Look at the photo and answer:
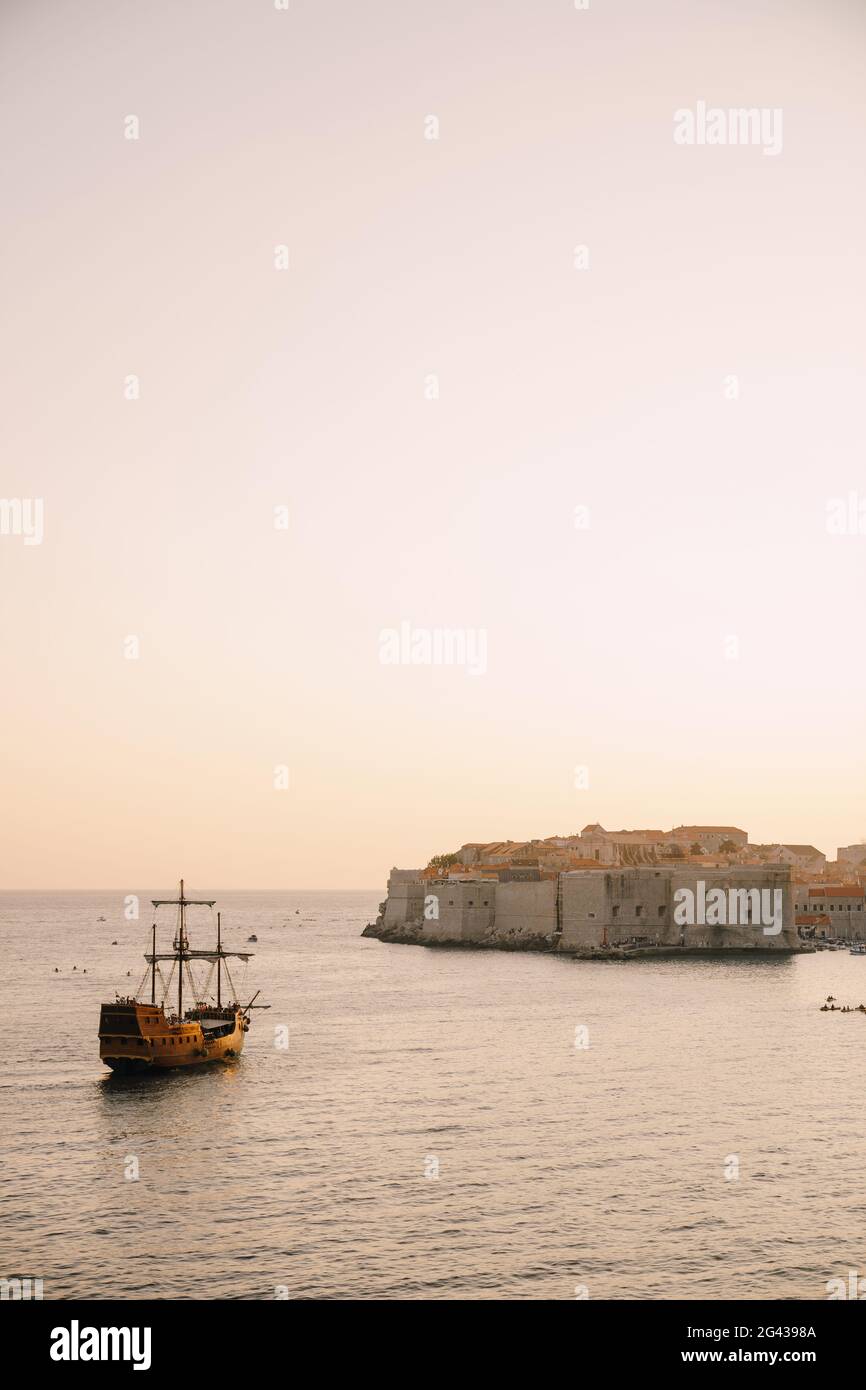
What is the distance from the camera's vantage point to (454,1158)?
24094 millimetres

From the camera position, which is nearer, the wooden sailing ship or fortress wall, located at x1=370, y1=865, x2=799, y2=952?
the wooden sailing ship

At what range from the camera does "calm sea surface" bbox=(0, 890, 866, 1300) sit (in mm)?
17906

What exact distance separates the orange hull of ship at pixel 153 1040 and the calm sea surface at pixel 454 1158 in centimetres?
78

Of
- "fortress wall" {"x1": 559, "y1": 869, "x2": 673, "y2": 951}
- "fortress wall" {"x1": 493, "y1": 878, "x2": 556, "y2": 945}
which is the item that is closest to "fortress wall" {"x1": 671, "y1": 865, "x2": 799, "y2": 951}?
"fortress wall" {"x1": 559, "y1": 869, "x2": 673, "y2": 951}

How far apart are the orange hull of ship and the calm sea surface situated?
780 mm

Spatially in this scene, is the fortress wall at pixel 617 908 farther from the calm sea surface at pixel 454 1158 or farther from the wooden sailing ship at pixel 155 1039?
the wooden sailing ship at pixel 155 1039

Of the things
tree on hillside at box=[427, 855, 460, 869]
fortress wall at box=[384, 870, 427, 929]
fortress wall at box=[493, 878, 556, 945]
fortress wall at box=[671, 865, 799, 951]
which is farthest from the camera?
tree on hillside at box=[427, 855, 460, 869]

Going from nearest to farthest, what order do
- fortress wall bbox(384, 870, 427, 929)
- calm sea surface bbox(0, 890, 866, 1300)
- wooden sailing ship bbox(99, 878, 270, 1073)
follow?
1. calm sea surface bbox(0, 890, 866, 1300)
2. wooden sailing ship bbox(99, 878, 270, 1073)
3. fortress wall bbox(384, 870, 427, 929)

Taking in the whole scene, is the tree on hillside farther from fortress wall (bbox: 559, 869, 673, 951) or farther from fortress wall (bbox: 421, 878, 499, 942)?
fortress wall (bbox: 559, 869, 673, 951)

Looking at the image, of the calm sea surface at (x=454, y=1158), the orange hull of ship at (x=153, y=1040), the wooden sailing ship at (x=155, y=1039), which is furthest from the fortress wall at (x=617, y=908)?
the orange hull of ship at (x=153, y=1040)

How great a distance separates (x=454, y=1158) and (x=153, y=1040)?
1498 cm

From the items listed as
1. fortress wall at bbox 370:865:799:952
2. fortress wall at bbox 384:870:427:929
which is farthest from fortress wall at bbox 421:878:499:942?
fortress wall at bbox 384:870:427:929
